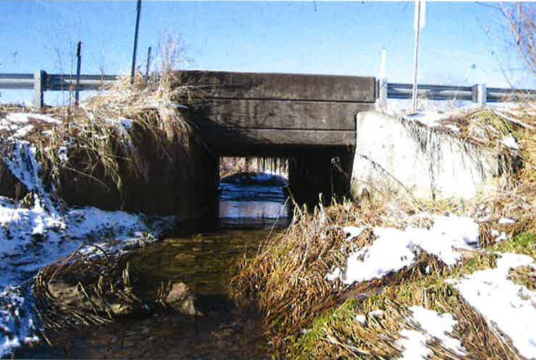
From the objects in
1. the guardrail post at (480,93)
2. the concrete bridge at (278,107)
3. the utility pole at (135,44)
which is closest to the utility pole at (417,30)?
the concrete bridge at (278,107)

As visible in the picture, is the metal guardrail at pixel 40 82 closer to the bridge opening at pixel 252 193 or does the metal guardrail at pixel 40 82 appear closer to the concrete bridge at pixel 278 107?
the concrete bridge at pixel 278 107

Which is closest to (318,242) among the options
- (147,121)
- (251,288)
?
(251,288)

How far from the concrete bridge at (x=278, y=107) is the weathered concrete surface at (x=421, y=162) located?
556 mm

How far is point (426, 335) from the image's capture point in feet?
8.77

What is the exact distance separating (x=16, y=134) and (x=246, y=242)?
348 centimetres

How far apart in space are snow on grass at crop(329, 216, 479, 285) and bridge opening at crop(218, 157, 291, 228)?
358 cm

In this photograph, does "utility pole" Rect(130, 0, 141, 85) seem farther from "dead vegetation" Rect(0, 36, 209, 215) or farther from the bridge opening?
the bridge opening

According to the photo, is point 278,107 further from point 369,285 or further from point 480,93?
point 369,285

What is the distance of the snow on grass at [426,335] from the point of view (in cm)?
252

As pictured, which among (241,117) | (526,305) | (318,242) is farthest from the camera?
(241,117)

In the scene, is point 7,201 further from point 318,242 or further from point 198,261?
point 318,242

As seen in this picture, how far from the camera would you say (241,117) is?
8.18 m

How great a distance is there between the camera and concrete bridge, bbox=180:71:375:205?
26.7ft

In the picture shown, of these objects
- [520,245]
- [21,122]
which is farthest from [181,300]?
[21,122]
